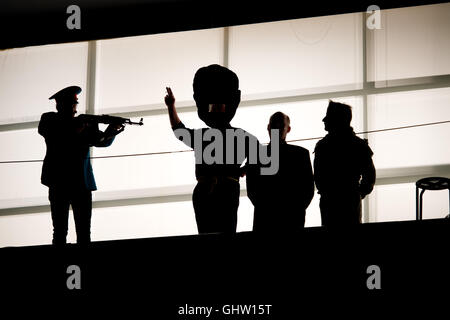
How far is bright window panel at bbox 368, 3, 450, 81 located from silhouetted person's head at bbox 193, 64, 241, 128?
Result: 2605 millimetres

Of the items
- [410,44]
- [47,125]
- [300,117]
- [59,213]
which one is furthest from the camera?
[300,117]

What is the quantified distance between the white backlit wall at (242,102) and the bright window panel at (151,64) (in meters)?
0.01

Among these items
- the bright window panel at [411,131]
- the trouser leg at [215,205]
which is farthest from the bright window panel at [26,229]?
the trouser leg at [215,205]

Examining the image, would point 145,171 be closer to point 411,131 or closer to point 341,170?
point 411,131

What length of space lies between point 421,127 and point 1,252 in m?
3.56

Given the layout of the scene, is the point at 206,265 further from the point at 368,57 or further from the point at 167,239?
the point at 368,57

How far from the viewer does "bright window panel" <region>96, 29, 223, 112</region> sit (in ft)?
19.7

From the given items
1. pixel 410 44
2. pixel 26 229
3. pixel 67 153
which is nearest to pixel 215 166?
pixel 67 153

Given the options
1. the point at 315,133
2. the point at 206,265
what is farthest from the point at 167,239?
the point at 315,133

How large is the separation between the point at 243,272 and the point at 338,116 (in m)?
0.99

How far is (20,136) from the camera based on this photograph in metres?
6.32

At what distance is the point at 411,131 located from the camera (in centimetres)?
547

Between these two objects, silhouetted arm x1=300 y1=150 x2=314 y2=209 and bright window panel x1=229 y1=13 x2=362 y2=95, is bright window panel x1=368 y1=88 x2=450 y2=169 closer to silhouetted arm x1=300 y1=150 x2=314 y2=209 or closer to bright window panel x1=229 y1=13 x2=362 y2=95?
bright window panel x1=229 y1=13 x2=362 y2=95
